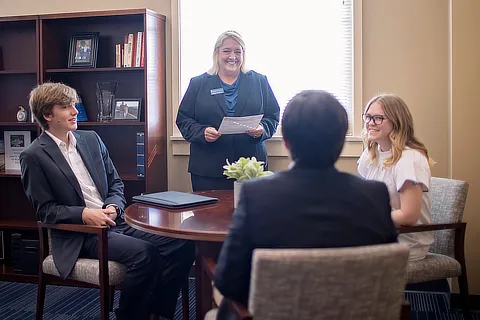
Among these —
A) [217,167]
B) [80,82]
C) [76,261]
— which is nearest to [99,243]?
[76,261]

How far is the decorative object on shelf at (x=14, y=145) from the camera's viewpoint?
13.5ft

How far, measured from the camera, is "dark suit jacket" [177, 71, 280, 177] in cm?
340

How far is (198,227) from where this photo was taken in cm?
207

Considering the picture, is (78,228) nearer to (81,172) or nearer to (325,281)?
(81,172)

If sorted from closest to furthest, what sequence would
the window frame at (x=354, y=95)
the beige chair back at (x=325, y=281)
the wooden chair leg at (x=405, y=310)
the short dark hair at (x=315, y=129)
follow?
the beige chair back at (x=325, y=281)
the short dark hair at (x=315, y=129)
the wooden chair leg at (x=405, y=310)
the window frame at (x=354, y=95)

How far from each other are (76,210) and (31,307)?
1141 millimetres

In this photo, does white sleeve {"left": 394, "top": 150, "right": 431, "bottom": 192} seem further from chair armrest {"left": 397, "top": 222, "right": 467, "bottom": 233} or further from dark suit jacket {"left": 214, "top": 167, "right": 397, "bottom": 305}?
dark suit jacket {"left": 214, "top": 167, "right": 397, "bottom": 305}

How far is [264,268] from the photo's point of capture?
1260 mm

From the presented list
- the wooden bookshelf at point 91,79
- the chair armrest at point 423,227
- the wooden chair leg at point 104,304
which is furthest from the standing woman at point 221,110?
the chair armrest at point 423,227

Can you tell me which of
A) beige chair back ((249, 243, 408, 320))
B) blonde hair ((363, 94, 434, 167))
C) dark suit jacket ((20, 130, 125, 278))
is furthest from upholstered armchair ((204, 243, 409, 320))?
dark suit jacket ((20, 130, 125, 278))

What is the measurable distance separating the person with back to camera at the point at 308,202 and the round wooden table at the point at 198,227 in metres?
0.58

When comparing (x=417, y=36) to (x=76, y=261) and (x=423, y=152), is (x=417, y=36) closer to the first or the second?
Result: (x=423, y=152)

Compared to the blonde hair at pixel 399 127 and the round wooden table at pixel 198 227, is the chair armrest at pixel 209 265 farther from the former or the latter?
the blonde hair at pixel 399 127

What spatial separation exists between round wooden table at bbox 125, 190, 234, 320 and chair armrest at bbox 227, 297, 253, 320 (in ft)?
1.49
